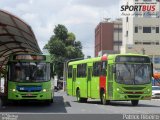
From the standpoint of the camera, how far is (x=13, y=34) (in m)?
32.2

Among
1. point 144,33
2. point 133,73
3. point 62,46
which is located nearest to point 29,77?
point 133,73

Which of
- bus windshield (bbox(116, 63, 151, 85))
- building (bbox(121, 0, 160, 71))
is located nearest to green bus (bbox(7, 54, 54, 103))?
bus windshield (bbox(116, 63, 151, 85))

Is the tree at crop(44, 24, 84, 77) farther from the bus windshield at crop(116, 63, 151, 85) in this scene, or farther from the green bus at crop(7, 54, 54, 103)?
the green bus at crop(7, 54, 54, 103)

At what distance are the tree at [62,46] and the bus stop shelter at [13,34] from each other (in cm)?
5429

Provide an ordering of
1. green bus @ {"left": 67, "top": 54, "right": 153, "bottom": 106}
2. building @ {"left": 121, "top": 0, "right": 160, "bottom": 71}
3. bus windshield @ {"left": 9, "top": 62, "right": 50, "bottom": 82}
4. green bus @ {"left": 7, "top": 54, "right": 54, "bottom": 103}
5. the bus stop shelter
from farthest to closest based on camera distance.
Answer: building @ {"left": 121, "top": 0, "right": 160, "bottom": 71}
green bus @ {"left": 67, "top": 54, "right": 153, "bottom": 106}
bus windshield @ {"left": 9, "top": 62, "right": 50, "bottom": 82}
green bus @ {"left": 7, "top": 54, "right": 54, "bottom": 103}
the bus stop shelter

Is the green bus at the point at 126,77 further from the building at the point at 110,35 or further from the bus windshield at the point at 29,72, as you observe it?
the building at the point at 110,35

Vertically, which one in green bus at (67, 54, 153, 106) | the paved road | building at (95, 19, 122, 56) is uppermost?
building at (95, 19, 122, 56)

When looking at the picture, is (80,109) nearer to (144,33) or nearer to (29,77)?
(29,77)

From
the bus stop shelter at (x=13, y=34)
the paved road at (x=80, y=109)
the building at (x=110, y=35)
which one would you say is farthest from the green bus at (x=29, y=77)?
the building at (x=110, y=35)

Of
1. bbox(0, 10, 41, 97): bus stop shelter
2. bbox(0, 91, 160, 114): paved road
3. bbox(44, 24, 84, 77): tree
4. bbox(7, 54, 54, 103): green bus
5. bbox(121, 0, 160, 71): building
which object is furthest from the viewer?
bbox(121, 0, 160, 71): building

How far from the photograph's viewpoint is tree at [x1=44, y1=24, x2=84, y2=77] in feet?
318

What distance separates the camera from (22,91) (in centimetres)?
3042

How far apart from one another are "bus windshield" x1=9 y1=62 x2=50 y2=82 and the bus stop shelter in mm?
1694

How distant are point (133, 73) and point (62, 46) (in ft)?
212
